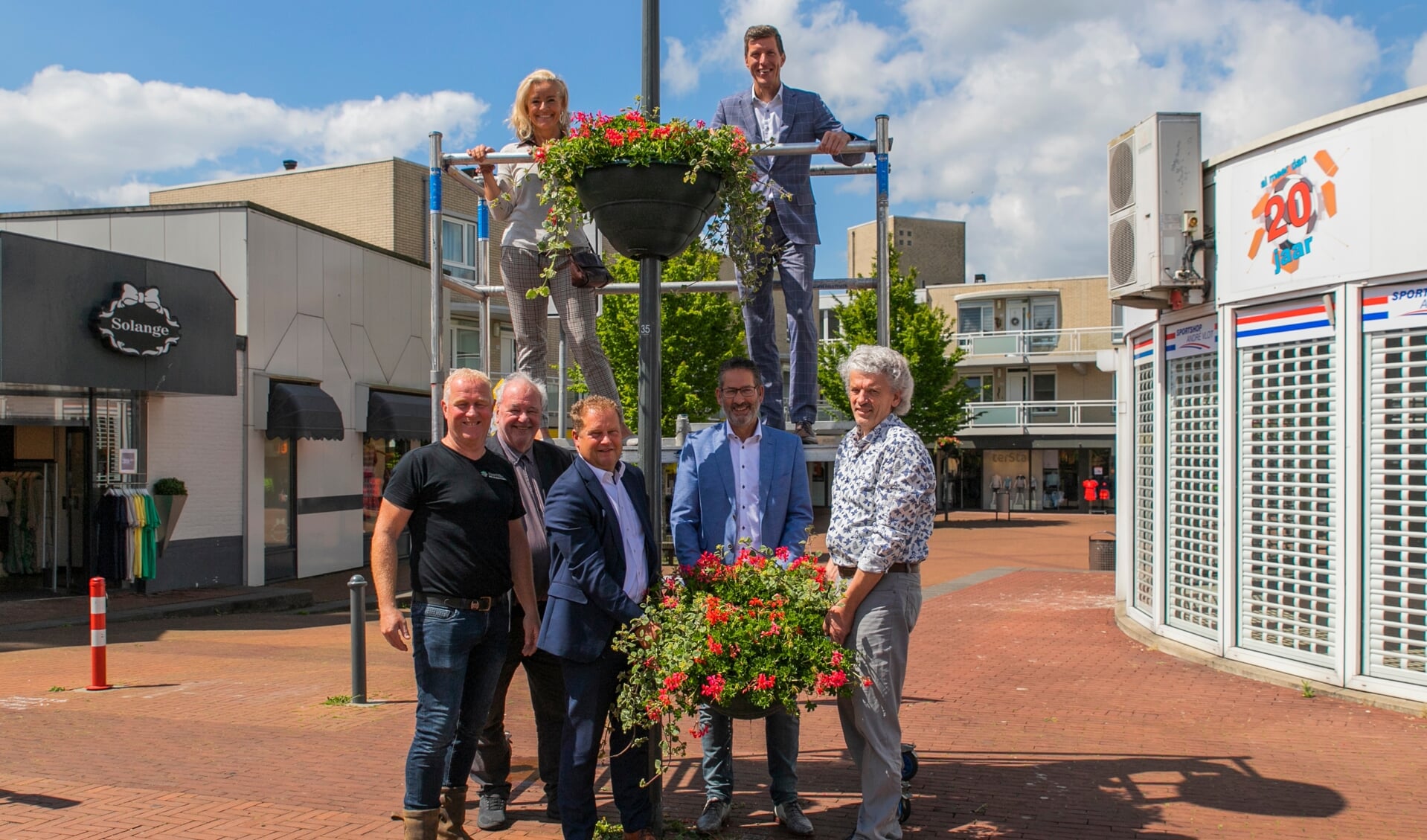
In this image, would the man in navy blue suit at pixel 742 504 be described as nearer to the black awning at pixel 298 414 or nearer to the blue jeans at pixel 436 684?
the blue jeans at pixel 436 684

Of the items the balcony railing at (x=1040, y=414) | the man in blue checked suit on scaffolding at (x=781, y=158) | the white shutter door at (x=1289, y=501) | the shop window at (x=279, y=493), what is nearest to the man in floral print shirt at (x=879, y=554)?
the man in blue checked suit on scaffolding at (x=781, y=158)

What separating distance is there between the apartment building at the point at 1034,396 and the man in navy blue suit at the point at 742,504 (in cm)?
3667

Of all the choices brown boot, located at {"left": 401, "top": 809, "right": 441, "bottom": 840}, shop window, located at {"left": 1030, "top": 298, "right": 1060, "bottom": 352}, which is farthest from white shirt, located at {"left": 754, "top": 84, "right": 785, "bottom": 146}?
shop window, located at {"left": 1030, "top": 298, "right": 1060, "bottom": 352}

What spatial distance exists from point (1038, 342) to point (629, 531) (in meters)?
42.7

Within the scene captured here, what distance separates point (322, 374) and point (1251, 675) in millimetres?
15460

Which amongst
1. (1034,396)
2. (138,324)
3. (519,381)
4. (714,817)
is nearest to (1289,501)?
(714,817)

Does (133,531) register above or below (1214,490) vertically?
below

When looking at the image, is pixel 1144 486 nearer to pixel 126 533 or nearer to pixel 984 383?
pixel 126 533

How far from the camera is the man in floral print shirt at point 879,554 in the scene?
4.29 meters

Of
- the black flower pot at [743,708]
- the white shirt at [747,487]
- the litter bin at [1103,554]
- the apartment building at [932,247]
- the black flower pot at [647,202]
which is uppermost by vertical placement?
the apartment building at [932,247]

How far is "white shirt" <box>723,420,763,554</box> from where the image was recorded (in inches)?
195

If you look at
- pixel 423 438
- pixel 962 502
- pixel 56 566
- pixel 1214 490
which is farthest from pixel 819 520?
pixel 1214 490

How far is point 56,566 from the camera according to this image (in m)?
15.7

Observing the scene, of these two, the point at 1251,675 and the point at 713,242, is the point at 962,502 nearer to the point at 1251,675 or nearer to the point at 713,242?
the point at 1251,675
